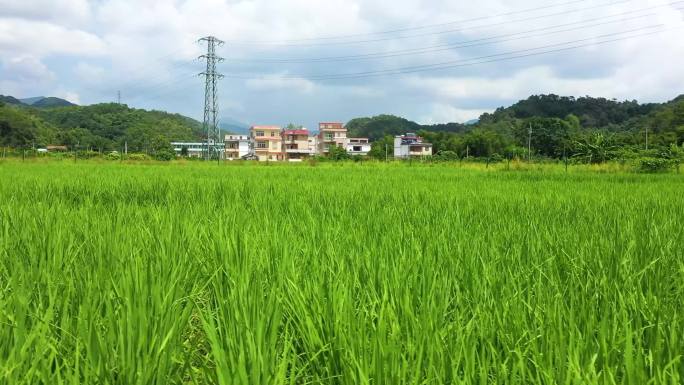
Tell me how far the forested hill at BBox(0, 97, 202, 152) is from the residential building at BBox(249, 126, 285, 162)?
13.1 meters

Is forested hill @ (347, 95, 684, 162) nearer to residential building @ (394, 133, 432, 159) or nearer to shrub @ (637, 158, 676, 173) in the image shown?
residential building @ (394, 133, 432, 159)

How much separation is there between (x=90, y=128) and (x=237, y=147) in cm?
2416

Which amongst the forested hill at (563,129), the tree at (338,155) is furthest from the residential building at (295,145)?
the tree at (338,155)

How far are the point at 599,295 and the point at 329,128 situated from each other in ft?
247

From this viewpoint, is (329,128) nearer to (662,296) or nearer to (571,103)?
(571,103)

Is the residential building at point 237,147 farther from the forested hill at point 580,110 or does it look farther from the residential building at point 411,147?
the forested hill at point 580,110

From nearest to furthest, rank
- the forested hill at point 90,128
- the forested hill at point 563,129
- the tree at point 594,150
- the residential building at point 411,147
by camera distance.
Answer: the tree at point 594,150 < the forested hill at point 563,129 < the forested hill at point 90,128 < the residential building at point 411,147

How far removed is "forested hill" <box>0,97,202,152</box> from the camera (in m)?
52.0

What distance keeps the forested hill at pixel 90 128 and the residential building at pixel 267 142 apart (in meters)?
13.1

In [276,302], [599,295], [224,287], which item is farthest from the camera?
[224,287]

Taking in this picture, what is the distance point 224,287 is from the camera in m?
1.54

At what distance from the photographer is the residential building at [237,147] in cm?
7906

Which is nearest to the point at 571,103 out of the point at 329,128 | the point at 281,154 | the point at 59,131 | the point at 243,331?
the point at 329,128

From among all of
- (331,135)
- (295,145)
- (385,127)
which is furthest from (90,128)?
(385,127)
